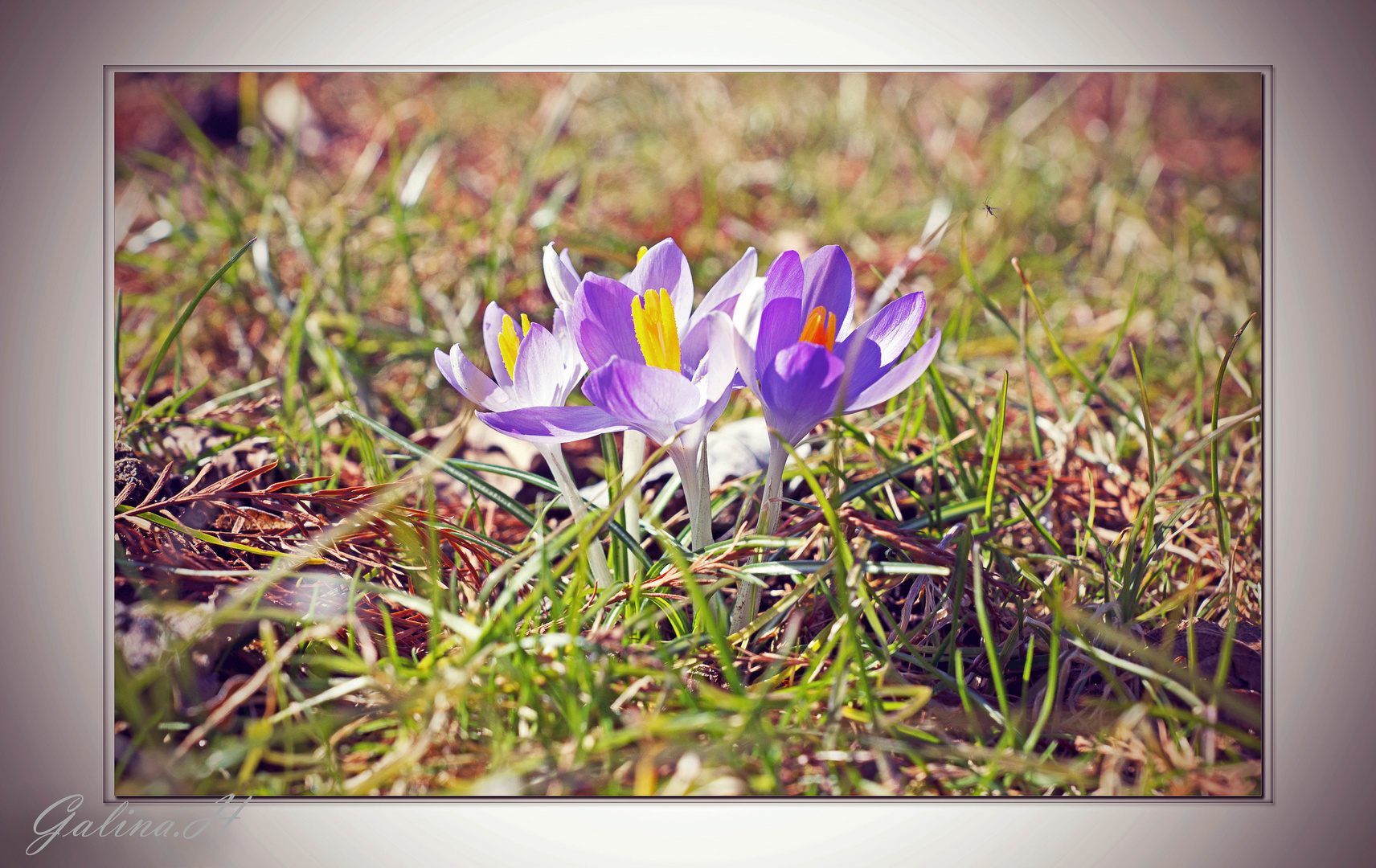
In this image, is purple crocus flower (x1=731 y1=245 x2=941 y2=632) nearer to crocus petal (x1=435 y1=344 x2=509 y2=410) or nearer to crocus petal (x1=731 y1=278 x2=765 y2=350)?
crocus petal (x1=731 y1=278 x2=765 y2=350)

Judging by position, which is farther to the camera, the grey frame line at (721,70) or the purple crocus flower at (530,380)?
the grey frame line at (721,70)

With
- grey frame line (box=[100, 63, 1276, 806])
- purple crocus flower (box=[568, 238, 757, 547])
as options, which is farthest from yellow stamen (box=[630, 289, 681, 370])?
grey frame line (box=[100, 63, 1276, 806])

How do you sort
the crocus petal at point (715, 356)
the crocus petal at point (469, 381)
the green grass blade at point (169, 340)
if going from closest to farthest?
the crocus petal at point (715, 356) → the crocus petal at point (469, 381) → the green grass blade at point (169, 340)

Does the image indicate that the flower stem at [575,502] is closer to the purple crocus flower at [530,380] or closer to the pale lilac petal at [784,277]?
the purple crocus flower at [530,380]

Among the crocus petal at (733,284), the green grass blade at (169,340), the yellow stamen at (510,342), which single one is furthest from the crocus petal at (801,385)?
the green grass blade at (169,340)

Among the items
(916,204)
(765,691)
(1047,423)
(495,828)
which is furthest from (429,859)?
(916,204)

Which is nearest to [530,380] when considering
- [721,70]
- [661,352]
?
[661,352]

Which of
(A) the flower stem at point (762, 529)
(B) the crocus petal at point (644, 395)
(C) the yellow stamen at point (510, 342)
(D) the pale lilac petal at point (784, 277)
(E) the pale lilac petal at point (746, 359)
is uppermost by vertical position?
(D) the pale lilac petal at point (784, 277)
